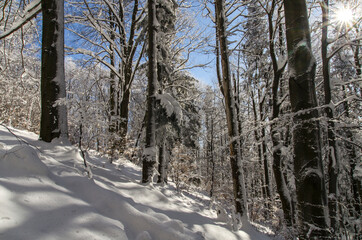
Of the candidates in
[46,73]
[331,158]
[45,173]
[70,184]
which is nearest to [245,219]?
[331,158]

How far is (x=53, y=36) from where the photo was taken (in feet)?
13.3

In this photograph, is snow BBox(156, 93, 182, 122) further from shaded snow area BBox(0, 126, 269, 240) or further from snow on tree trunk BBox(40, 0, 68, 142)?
shaded snow area BBox(0, 126, 269, 240)

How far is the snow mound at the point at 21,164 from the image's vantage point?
2.16m

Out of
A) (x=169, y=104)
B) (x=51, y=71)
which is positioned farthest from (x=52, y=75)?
(x=169, y=104)

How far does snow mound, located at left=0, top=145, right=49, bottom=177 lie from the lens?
2.16 m

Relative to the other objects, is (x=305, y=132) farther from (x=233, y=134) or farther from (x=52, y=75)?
(x=52, y=75)

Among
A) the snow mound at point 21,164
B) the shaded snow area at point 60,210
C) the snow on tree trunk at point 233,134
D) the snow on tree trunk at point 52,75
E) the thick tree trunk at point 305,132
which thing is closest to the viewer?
the shaded snow area at point 60,210

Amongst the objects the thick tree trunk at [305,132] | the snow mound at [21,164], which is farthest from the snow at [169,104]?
the snow mound at [21,164]

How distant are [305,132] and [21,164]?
11.2 ft

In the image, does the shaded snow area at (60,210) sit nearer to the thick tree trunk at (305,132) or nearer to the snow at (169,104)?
the thick tree trunk at (305,132)

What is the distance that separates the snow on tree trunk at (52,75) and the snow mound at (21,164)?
5.08 ft

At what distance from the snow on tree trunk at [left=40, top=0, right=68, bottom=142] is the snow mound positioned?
1.55 m

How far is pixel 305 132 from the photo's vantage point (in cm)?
268

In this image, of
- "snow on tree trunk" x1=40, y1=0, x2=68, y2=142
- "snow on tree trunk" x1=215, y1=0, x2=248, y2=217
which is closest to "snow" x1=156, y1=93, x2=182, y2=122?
"snow on tree trunk" x1=215, y1=0, x2=248, y2=217
